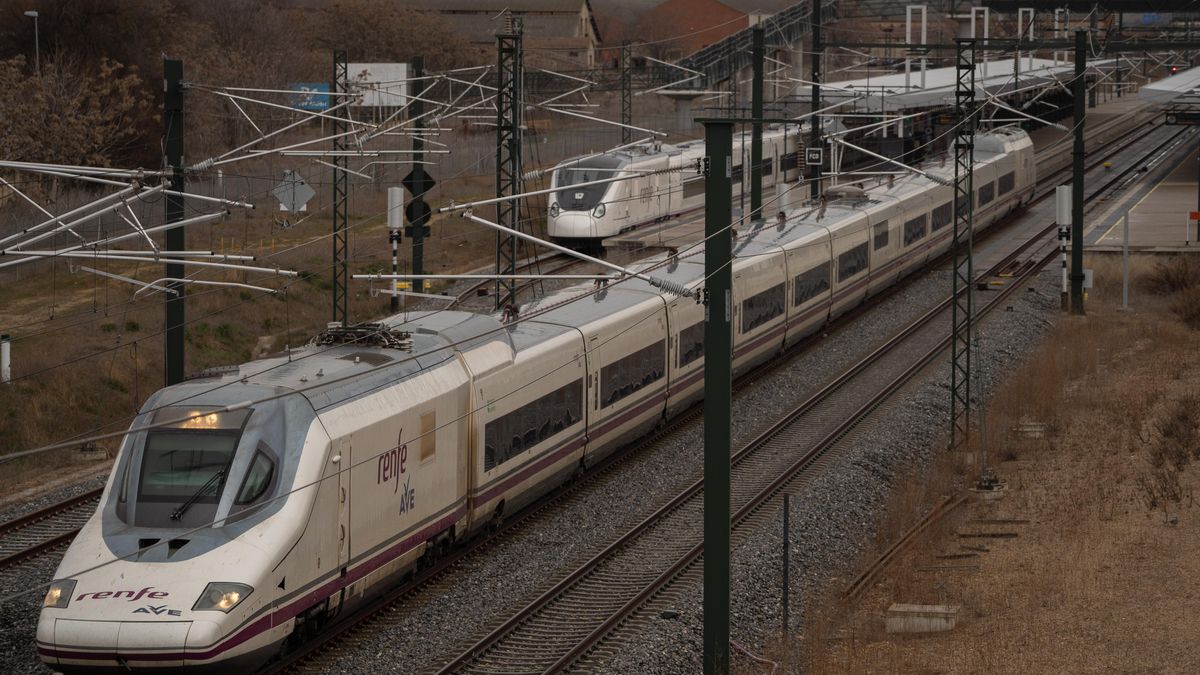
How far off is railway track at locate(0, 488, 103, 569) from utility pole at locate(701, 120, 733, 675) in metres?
9.37

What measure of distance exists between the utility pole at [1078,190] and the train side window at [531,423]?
19.7 m

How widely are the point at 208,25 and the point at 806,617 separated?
208ft

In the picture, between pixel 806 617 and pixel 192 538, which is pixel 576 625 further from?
pixel 192 538

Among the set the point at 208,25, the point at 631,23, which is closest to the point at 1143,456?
the point at 208,25

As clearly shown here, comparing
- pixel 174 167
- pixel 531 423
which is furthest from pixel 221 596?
pixel 174 167

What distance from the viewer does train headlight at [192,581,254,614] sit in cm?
1347

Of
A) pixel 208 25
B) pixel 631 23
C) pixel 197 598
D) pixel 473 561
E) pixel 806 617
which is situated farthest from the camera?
pixel 631 23

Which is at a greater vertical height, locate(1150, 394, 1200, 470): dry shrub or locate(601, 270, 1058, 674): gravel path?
locate(1150, 394, 1200, 470): dry shrub

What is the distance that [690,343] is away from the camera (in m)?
26.8

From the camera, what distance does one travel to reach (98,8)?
5938 cm

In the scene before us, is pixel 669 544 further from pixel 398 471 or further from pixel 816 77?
pixel 816 77

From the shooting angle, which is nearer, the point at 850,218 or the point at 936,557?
the point at 936,557

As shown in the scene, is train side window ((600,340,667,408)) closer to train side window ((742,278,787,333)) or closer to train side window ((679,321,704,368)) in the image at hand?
train side window ((679,321,704,368))

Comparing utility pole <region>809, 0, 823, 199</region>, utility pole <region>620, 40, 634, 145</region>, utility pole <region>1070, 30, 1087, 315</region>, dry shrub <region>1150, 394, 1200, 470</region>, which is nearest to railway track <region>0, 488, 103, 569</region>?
dry shrub <region>1150, 394, 1200, 470</region>
